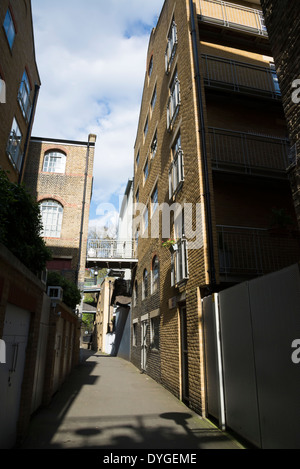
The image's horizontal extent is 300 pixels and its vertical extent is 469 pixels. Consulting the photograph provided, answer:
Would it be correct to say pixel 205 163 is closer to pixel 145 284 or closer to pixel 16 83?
pixel 145 284

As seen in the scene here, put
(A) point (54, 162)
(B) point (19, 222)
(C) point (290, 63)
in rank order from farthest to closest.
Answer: (A) point (54, 162), (B) point (19, 222), (C) point (290, 63)

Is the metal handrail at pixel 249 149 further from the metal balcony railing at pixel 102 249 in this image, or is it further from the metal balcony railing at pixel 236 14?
the metal balcony railing at pixel 102 249

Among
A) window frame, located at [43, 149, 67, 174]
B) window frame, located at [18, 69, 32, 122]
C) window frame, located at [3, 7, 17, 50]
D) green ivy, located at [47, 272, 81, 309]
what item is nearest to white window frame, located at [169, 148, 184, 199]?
green ivy, located at [47, 272, 81, 309]

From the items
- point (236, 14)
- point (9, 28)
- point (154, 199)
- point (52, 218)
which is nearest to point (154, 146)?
point (154, 199)

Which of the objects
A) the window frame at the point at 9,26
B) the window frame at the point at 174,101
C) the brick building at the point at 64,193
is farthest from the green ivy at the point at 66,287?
the window frame at the point at 9,26

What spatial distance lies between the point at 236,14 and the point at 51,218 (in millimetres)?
14149

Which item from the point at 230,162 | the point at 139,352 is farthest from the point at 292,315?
the point at 139,352

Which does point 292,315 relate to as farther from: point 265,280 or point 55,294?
point 55,294

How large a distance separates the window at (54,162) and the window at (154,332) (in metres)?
12.2

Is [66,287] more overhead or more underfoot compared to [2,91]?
more underfoot

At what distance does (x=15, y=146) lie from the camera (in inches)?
565

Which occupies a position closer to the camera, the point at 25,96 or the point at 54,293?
the point at 54,293

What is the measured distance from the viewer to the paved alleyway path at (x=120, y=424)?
4543mm

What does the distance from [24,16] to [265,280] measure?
1611 centimetres
